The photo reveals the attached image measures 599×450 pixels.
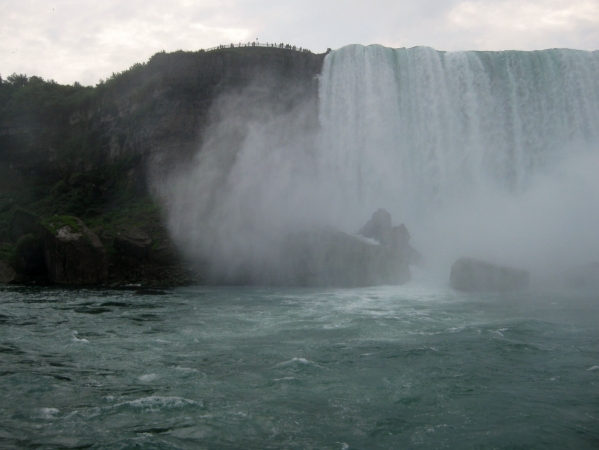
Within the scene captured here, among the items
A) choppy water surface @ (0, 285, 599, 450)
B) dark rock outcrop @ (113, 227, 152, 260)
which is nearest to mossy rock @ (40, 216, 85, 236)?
dark rock outcrop @ (113, 227, 152, 260)

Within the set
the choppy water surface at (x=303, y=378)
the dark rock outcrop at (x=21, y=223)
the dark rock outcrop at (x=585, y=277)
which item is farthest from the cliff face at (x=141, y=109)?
the choppy water surface at (x=303, y=378)

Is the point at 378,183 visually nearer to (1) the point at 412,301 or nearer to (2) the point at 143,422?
(1) the point at 412,301

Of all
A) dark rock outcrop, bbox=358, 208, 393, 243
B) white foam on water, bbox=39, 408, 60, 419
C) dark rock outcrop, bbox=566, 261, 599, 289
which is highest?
dark rock outcrop, bbox=358, 208, 393, 243

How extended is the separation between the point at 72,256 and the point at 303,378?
75.0ft

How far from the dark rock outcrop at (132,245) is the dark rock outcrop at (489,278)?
Result: 1655cm

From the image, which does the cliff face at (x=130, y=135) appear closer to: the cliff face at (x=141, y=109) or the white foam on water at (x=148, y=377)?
the cliff face at (x=141, y=109)

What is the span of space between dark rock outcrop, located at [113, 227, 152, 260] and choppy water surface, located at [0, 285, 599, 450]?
11.8 meters

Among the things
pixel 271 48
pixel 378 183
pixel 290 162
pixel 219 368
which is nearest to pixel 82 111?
pixel 271 48

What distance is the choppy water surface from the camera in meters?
8.14

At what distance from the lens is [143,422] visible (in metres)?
8.51

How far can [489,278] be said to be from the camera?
24688 millimetres

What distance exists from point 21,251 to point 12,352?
2003cm

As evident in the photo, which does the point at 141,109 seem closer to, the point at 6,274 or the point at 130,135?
the point at 130,135

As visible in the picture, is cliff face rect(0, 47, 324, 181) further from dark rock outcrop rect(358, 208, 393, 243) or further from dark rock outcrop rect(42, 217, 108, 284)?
dark rock outcrop rect(358, 208, 393, 243)
